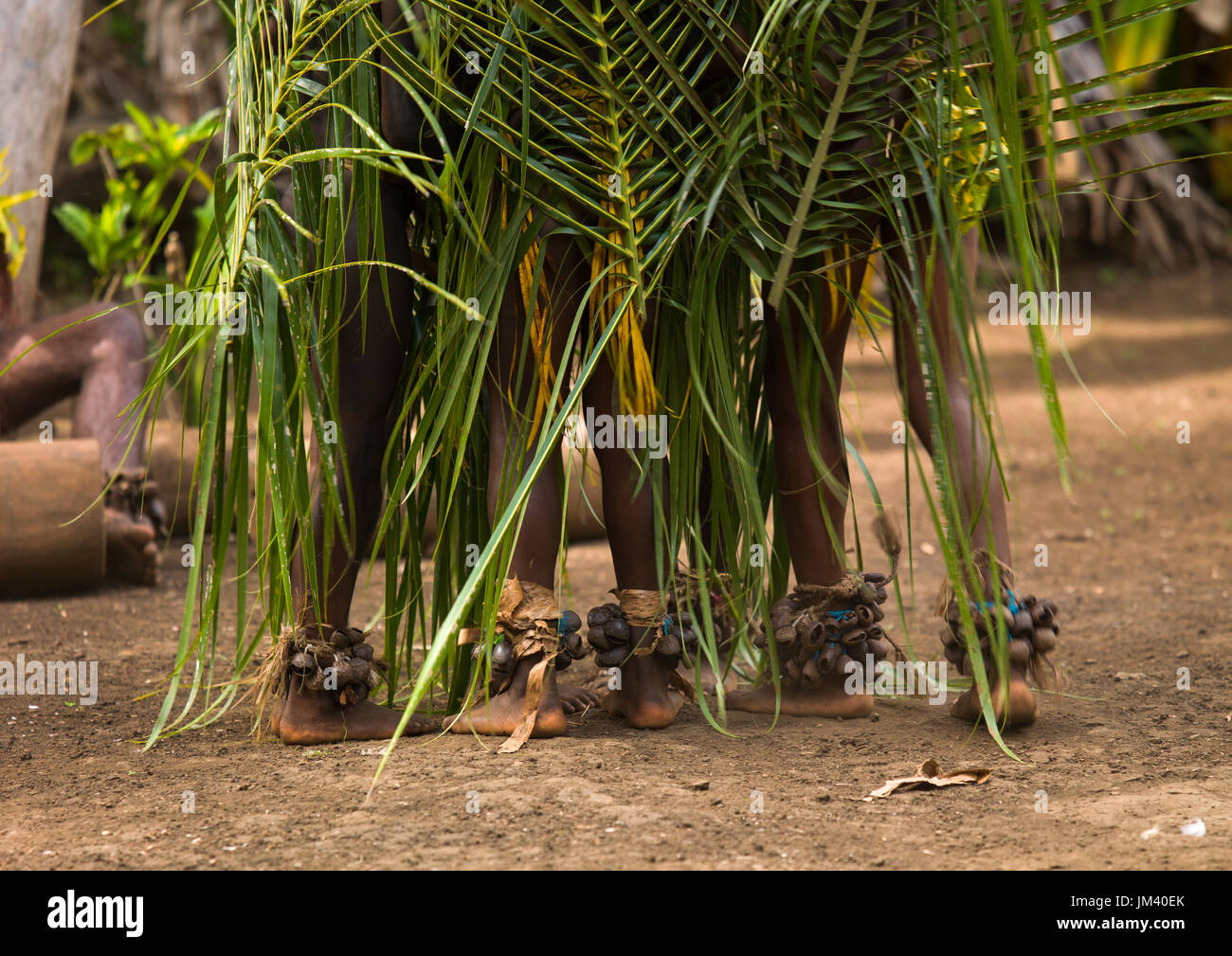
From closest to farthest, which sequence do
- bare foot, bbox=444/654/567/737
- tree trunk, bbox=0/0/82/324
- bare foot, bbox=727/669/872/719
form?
bare foot, bbox=444/654/567/737
bare foot, bbox=727/669/872/719
tree trunk, bbox=0/0/82/324

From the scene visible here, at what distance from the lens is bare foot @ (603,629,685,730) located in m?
1.99

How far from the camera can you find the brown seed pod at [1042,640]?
1998 millimetres

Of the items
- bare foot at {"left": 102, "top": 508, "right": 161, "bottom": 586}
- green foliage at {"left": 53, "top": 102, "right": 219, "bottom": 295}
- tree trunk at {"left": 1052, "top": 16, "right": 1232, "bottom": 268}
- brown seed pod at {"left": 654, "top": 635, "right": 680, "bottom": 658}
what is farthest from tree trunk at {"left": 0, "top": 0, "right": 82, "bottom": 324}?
tree trunk at {"left": 1052, "top": 16, "right": 1232, "bottom": 268}

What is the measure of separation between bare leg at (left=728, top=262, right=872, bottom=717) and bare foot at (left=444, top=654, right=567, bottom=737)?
37cm

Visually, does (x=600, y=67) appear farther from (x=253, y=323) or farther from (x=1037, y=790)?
(x=1037, y=790)

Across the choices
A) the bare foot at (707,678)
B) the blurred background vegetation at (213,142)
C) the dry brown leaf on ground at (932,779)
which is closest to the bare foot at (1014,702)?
the dry brown leaf on ground at (932,779)

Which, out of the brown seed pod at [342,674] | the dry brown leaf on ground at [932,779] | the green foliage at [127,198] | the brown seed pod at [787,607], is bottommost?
the dry brown leaf on ground at [932,779]

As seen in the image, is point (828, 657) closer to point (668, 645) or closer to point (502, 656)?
point (668, 645)

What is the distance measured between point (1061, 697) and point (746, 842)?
94cm

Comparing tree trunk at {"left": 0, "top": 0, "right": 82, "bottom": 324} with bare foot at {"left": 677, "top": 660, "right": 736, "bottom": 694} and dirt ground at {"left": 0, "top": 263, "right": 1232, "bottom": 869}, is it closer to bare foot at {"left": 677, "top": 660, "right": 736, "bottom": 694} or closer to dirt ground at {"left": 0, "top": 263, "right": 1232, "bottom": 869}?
dirt ground at {"left": 0, "top": 263, "right": 1232, "bottom": 869}

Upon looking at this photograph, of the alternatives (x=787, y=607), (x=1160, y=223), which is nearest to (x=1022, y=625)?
(x=787, y=607)

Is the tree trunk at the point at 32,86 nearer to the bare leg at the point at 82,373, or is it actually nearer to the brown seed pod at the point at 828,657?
the bare leg at the point at 82,373

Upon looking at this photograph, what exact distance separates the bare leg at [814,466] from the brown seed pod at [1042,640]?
282 millimetres

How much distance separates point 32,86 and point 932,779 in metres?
4.03
